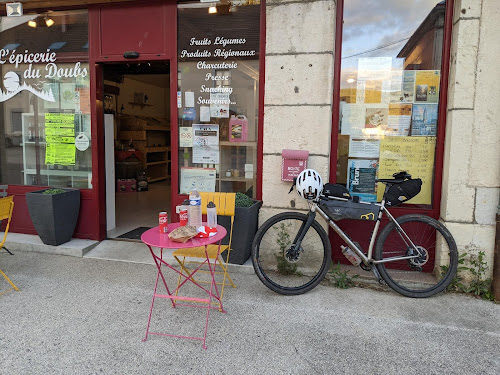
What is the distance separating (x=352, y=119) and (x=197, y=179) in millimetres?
2130

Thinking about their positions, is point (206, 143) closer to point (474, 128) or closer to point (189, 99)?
point (189, 99)

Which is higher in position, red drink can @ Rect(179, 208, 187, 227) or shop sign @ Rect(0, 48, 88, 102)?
shop sign @ Rect(0, 48, 88, 102)

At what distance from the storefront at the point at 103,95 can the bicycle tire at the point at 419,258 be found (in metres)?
1.68

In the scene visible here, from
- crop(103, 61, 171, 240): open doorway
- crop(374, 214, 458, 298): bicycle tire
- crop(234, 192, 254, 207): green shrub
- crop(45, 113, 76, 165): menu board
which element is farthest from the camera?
crop(103, 61, 171, 240): open doorway

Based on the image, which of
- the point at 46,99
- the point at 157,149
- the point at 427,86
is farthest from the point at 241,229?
the point at 157,149

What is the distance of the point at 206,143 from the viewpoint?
5.16m

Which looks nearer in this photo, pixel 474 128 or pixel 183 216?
pixel 183 216

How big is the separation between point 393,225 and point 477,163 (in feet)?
3.62

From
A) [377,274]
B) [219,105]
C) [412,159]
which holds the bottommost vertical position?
[377,274]

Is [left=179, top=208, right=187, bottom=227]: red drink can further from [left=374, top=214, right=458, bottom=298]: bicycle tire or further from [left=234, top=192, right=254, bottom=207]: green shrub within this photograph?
[left=374, top=214, right=458, bottom=298]: bicycle tire

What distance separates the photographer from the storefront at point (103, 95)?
16.3 ft

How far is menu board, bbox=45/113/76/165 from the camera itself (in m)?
5.58

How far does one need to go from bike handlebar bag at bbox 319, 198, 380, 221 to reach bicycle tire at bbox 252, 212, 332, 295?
0.70ft

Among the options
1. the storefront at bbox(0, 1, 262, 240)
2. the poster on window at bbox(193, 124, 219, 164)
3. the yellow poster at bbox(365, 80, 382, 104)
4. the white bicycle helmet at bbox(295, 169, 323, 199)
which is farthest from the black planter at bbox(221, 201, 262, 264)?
the yellow poster at bbox(365, 80, 382, 104)
